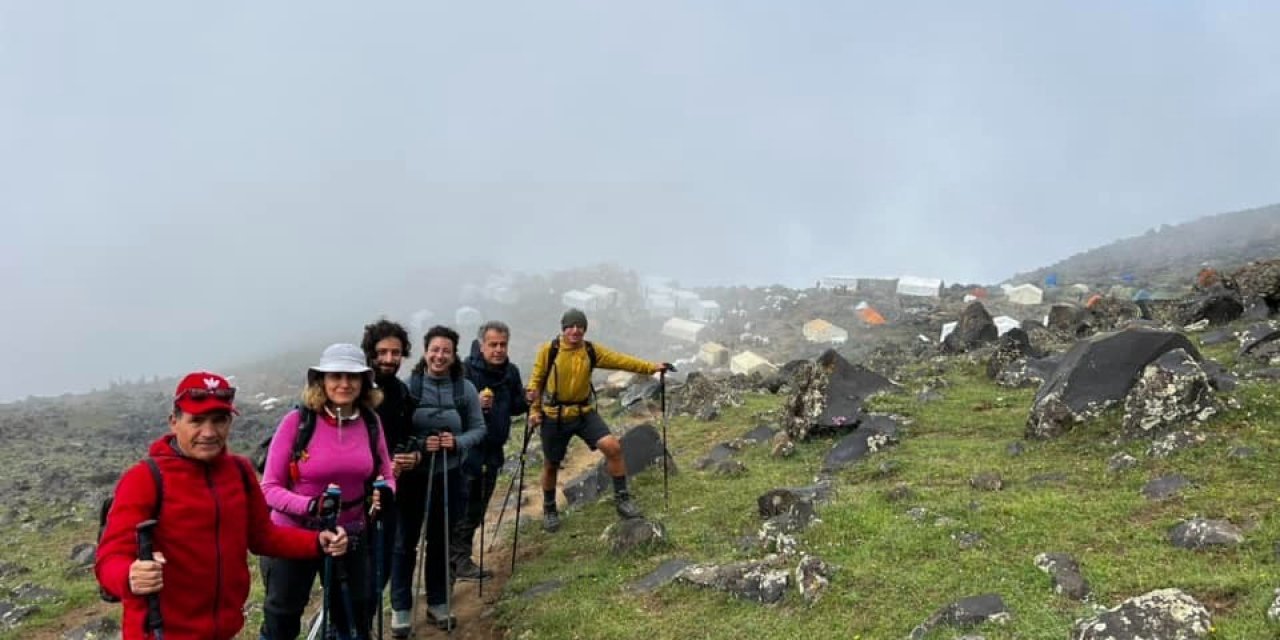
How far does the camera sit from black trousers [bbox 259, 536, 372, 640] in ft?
19.3

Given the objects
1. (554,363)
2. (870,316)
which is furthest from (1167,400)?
(870,316)

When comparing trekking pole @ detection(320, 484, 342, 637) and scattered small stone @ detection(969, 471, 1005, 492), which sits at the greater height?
trekking pole @ detection(320, 484, 342, 637)

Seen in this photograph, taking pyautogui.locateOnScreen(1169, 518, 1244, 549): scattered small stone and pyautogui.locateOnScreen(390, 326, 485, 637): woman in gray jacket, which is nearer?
pyautogui.locateOnScreen(1169, 518, 1244, 549): scattered small stone

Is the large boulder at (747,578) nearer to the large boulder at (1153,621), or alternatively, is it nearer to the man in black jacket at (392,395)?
the large boulder at (1153,621)

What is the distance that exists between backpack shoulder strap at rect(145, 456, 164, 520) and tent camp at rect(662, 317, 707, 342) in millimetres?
63016

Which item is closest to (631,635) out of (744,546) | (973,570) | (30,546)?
(744,546)

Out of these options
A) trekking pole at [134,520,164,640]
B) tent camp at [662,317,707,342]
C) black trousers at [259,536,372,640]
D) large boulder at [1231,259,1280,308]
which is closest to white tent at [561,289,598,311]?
tent camp at [662,317,707,342]

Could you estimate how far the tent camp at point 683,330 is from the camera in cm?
6838

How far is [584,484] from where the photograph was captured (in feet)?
43.8

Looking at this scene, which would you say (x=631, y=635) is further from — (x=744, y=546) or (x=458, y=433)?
(x=458, y=433)

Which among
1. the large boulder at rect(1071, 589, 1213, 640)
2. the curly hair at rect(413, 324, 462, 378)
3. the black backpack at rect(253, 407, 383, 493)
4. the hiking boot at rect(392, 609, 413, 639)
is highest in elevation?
the curly hair at rect(413, 324, 462, 378)

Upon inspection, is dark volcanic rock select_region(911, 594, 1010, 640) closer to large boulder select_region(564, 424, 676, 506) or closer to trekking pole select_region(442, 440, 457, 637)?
trekking pole select_region(442, 440, 457, 637)

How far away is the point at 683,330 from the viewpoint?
69375 mm

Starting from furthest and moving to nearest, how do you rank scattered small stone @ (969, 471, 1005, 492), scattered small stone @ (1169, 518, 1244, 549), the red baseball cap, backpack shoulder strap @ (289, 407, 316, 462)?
scattered small stone @ (969, 471, 1005, 492) → scattered small stone @ (1169, 518, 1244, 549) → backpack shoulder strap @ (289, 407, 316, 462) → the red baseball cap
